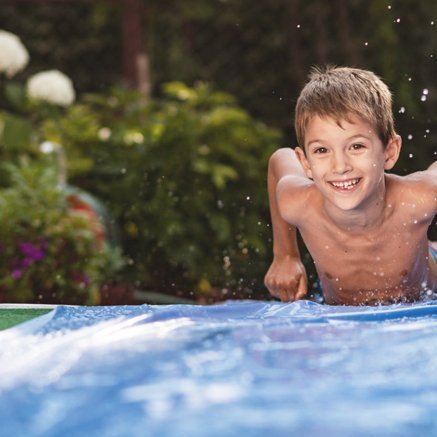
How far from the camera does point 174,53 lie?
9.88 meters

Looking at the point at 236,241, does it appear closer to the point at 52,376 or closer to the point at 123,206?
the point at 123,206

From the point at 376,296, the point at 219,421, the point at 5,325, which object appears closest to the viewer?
the point at 219,421

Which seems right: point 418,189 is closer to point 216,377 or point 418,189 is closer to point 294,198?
point 294,198

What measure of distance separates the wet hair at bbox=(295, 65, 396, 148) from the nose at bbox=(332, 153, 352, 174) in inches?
3.7

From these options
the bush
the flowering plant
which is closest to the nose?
the flowering plant

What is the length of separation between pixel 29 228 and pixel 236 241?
1559mm

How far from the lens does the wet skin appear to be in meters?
2.65

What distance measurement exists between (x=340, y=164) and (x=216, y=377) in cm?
116

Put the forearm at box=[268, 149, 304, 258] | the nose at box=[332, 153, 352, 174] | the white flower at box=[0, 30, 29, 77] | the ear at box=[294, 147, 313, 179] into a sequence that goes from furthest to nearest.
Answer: the white flower at box=[0, 30, 29, 77], the forearm at box=[268, 149, 304, 258], the ear at box=[294, 147, 313, 179], the nose at box=[332, 153, 352, 174]

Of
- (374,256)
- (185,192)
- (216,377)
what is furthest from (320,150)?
(185,192)

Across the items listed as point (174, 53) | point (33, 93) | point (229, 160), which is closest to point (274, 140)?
point (229, 160)

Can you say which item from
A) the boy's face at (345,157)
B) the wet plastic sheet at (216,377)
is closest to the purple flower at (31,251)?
the boy's face at (345,157)

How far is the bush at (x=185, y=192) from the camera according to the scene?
5.85 metres

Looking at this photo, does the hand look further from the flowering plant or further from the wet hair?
the flowering plant
